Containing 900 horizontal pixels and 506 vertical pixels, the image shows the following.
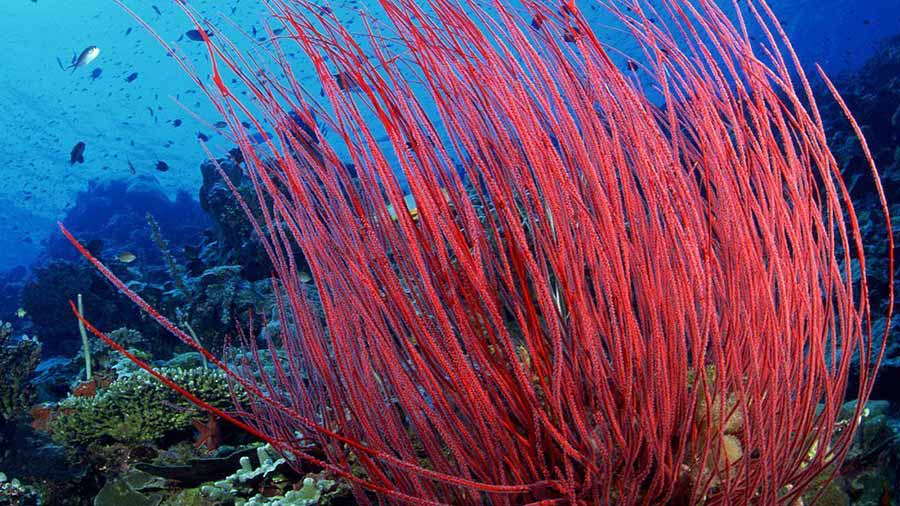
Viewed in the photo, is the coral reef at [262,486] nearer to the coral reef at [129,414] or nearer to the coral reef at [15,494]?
the coral reef at [129,414]

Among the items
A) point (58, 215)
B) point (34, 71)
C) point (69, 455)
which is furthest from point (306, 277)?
point (34, 71)

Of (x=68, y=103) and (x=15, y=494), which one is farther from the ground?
(x=68, y=103)

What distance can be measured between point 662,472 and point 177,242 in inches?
938

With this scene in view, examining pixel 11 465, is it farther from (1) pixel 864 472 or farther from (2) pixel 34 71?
(2) pixel 34 71

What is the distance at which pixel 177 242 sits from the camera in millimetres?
21953

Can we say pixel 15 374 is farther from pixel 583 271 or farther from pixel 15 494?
pixel 583 271

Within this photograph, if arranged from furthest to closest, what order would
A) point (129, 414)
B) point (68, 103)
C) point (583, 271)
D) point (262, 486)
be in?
1. point (68, 103)
2. point (129, 414)
3. point (262, 486)
4. point (583, 271)

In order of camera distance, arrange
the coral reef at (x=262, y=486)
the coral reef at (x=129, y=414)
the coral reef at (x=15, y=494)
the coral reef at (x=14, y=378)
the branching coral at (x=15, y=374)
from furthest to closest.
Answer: the branching coral at (x=15, y=374) < the coral reef at (x=14, y=378) < the coral reef at (x=129, y=414) < the coral reef at (x=15, y=494) < the coral reef at (x=262, y=486)

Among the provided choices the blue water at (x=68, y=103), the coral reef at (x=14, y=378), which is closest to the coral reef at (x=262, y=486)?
the coral reef at (x=14, y=378)

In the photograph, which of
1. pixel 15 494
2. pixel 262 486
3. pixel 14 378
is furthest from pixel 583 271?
pixel 14 378

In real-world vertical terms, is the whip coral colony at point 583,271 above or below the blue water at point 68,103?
below

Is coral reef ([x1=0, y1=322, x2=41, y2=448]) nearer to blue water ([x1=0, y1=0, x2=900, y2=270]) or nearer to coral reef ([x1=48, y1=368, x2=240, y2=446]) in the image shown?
coral reef ([x1=48, y1=368, x2=240, y2=446])

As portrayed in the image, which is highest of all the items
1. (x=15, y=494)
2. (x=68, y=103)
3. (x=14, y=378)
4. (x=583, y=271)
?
(x=68, y=103)

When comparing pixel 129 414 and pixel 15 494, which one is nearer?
pixel 15 494
